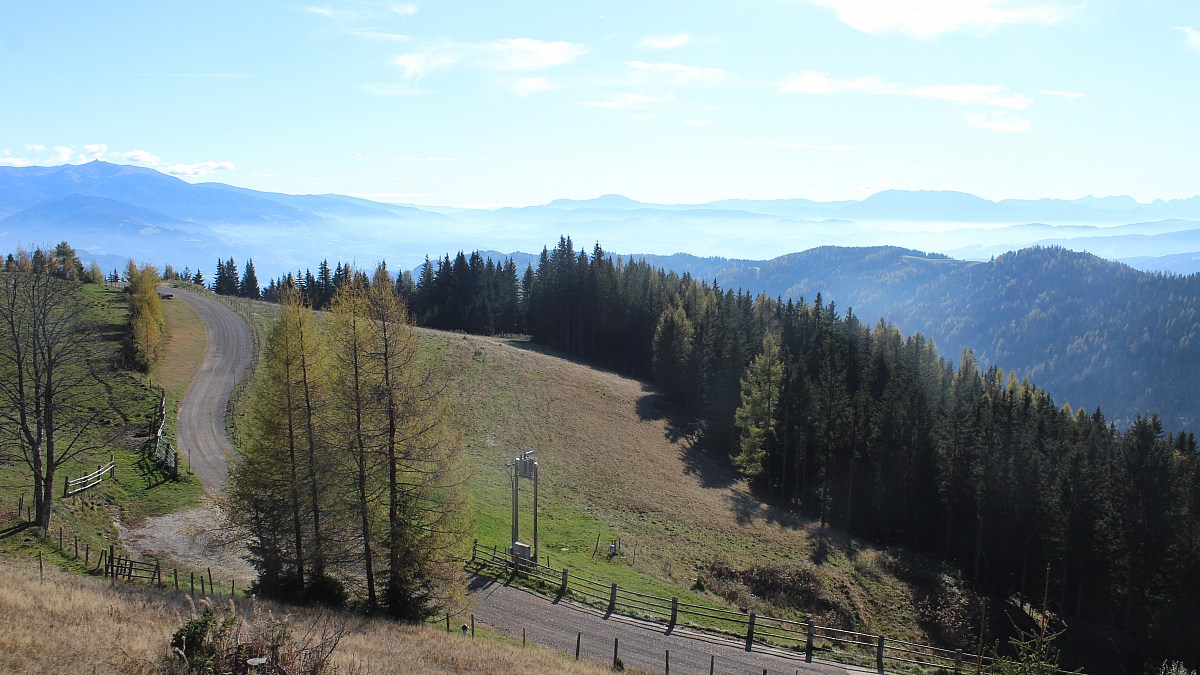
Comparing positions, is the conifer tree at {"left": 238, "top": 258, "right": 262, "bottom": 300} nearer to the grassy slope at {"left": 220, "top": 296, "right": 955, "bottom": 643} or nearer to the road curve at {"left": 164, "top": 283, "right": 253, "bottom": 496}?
the grassy slope at {"left": 220, "top": 296, "right": 955, "bottom": 643}

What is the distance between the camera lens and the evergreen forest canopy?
43844 mm

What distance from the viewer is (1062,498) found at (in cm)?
4659

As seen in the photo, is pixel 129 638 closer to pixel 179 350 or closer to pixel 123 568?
pixel 123 568

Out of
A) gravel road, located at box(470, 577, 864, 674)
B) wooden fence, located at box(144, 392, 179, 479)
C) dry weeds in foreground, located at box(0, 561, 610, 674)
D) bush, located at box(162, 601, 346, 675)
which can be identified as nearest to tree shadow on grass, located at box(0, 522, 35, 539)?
dry weeds in foreground, located at box(0, 561, 610, 674)

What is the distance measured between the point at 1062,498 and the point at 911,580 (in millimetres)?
13192

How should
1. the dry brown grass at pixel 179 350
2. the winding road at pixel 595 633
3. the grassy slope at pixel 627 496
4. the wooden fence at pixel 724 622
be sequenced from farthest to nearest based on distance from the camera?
the dry brown grass at pixel 179 350, the grassy slope at pixel 627 496, the wooden fence at pixel 724 622, the winding road at pixel 595 633

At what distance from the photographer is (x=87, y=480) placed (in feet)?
96.8

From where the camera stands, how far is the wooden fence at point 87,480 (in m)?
28.0

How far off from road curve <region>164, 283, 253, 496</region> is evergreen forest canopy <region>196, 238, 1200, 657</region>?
27.2 feet

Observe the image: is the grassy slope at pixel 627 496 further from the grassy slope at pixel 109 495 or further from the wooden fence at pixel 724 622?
the grassy slope at pixel 109 495

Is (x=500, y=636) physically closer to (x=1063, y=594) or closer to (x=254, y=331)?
(x=1063, y=594)

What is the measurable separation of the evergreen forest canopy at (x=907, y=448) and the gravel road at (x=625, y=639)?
12.7 metres

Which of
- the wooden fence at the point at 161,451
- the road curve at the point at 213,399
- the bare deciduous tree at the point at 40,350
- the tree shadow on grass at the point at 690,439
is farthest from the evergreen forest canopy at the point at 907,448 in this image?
the wooden fence at the point at 161,451

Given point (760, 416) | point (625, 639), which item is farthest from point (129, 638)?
point (760, 416)
